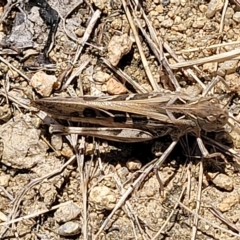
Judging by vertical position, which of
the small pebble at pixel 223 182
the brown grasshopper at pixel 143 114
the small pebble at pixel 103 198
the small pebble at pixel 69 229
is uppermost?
the brown grasshopper at pixel 143 114

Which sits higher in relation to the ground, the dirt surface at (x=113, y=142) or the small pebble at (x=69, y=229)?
the dirt surface at (x=113, y=142)

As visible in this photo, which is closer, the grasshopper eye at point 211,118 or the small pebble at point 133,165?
the grasshopper eye at point 211,118

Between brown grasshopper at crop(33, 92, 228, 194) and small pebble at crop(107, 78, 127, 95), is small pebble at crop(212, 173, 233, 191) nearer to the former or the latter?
brown grasshopper at crop(33, 92, 228, 194)

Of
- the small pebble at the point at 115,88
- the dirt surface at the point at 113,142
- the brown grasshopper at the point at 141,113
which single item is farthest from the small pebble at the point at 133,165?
the small pebble at the point at 115,88

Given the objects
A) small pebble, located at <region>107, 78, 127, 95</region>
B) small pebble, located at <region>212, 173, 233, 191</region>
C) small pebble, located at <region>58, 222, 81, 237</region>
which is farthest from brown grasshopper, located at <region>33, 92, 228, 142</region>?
small pebble, located at <region>58, 222, 81, 237</region>

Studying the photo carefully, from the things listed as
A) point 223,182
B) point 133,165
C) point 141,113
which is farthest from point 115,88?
point 223,182

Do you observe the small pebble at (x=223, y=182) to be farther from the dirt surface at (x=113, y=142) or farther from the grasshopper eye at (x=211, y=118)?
the grasshopper eye at (x=211, y=118)

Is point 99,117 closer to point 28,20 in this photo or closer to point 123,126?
point 123,126

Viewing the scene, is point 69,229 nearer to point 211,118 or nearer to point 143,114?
point 143,114
